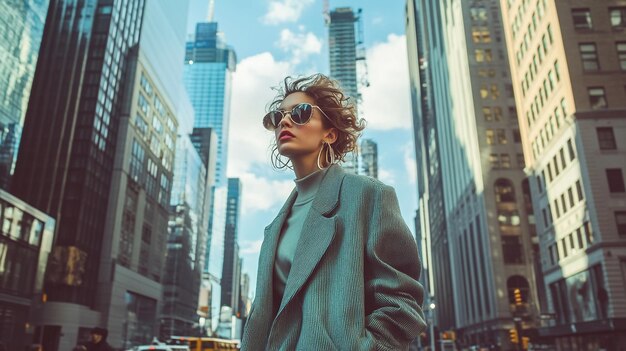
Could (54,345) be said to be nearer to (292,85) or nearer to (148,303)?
(148,303)

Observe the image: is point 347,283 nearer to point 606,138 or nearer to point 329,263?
point 329,263

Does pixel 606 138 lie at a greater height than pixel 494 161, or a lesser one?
lesser

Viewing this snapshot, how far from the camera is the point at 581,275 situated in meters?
39.2

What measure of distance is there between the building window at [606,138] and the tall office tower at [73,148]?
171ft

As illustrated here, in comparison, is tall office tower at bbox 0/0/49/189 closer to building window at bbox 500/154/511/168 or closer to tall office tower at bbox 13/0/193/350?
tall office tower at bbox 13/0/193/350

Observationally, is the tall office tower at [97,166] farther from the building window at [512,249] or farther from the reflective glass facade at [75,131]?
the building window at [512,249]

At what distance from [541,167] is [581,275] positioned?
11673 millimetres

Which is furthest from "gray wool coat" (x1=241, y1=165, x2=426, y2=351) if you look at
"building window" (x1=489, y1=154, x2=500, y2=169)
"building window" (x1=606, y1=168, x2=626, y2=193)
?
"building window" (x1=489, y1=154, x2=500, y2=169)

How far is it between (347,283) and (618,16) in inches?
1945

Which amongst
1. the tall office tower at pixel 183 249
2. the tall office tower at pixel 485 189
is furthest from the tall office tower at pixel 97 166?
the tall office tower at pixel 485 189

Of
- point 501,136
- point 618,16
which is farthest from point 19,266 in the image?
point 501,136

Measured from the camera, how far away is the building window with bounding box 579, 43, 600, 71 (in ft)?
133

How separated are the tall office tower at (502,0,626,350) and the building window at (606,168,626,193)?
0.24ft

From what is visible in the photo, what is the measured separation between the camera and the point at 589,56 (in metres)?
40.8
